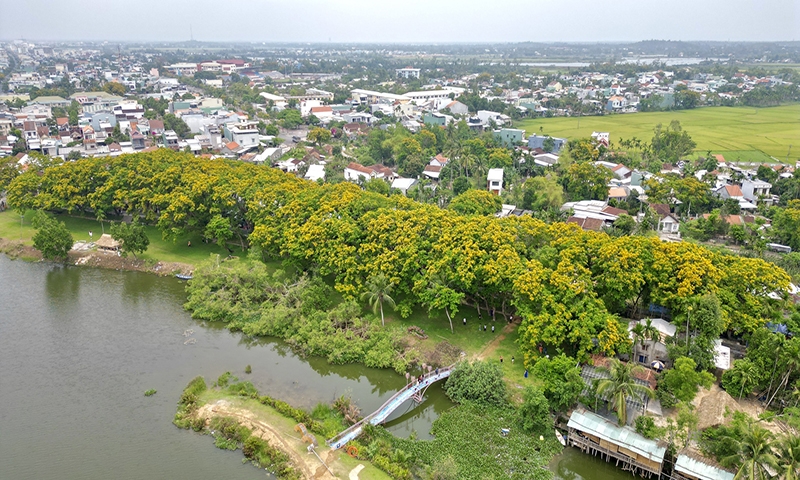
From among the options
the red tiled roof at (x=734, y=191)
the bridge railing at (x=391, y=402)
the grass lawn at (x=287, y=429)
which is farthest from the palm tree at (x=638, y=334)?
the red tiled roof at (x=734, y=191)

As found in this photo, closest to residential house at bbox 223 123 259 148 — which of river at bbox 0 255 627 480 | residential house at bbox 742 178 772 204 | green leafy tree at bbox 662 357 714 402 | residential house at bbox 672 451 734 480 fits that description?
river at bbox 0 255 627 480

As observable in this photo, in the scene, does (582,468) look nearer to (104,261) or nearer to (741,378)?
(741,378)

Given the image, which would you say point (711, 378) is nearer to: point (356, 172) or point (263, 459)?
point (263, 459)

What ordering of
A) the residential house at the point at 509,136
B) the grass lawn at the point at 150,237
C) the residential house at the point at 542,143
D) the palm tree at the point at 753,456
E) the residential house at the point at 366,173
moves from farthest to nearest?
1. the residential house at the point at 509,136
2. the residential house at the point at 542,143
3. the residential house at the point at 366,173
4. the grass lawn at the point at 150,237
5. the palm tree at the point at 753,456

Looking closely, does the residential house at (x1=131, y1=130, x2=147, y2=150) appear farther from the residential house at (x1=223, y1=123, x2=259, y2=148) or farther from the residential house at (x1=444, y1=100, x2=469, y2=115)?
the residential house at (x1=444, y1=100, x2=469, y2=115)

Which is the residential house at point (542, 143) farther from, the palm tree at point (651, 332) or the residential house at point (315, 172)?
the palm tree at point (651, 332)

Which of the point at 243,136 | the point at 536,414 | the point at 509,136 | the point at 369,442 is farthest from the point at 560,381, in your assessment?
the point at 243,136
